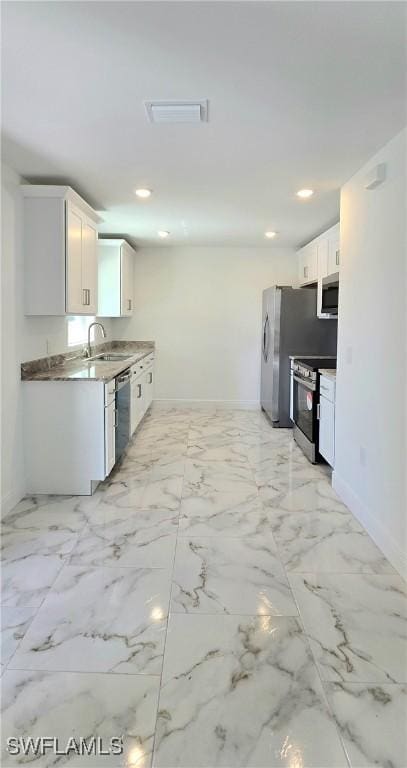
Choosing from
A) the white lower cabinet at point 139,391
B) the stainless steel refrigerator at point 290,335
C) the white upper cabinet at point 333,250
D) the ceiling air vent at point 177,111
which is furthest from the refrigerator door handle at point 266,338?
the ceiling air vent at point 177,111

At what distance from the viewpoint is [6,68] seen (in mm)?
1968

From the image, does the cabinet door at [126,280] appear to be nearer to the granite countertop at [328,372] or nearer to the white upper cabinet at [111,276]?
the white upper cabinet at [111,276]

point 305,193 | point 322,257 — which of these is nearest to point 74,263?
point 305,193

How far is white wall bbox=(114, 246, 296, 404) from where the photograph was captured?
22.0 ft

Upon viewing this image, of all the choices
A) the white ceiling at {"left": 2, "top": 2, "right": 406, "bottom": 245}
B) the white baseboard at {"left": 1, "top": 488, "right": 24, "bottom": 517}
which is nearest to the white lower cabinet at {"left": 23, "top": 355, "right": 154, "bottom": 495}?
the white baseboard at {"left": 1, "top": 488, "right": 24, "bottom": 517}

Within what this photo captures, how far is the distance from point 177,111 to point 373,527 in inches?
101

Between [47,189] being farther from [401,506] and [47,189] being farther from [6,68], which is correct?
[401,506]

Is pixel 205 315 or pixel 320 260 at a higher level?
pixel 320 260

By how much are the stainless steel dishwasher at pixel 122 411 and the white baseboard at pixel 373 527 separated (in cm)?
179

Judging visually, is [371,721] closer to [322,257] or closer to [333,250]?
[333,250]

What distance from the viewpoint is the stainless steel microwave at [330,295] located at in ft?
13.9

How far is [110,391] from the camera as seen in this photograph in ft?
11.9

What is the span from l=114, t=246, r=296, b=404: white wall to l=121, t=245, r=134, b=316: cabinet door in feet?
1.42

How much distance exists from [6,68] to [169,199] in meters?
2.14
